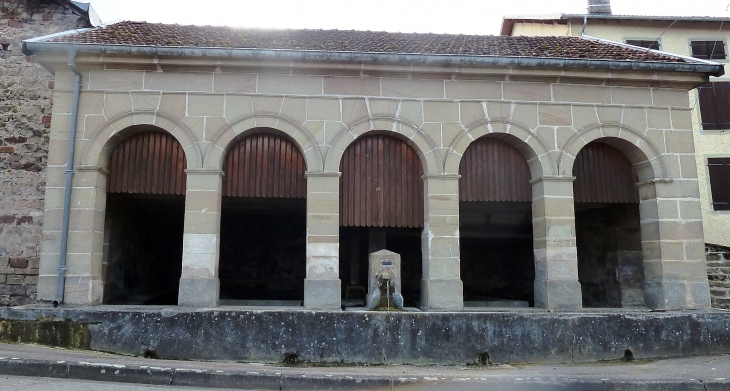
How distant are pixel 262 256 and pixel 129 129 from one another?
5878 mm

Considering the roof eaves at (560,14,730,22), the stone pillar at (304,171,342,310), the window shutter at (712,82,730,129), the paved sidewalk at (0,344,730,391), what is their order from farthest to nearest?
1. the roof eaves at (560,14,730,22)
2. the window shutter at (712,82,730,129)
3. the stone pillar at (304,171,342,310)
4. the paved sidewalk at (0,344,730,391)

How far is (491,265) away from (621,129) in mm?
5736

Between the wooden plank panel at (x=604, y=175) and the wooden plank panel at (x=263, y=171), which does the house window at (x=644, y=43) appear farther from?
the wooden plank panel at (x=263, y=171)

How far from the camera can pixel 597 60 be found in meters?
8.20

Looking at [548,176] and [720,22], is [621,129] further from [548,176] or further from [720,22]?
[720,22]

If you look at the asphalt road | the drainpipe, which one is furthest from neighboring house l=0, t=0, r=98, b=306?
the asphalt road

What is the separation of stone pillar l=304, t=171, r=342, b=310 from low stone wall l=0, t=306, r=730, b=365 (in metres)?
1.05

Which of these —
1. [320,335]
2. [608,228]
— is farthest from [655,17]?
[320,335]

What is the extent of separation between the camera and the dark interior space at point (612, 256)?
9.79 meters

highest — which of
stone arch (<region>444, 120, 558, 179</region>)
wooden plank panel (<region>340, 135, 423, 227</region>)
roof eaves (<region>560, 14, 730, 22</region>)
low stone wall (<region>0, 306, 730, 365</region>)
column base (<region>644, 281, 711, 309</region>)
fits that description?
roof eaves (<region>560, 14, 730, 22</region>)

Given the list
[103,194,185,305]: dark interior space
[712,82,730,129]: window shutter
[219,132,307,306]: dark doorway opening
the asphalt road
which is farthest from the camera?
[712,82,730,129]: window shutter

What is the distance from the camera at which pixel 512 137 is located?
838cm

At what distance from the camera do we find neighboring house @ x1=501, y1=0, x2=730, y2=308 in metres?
11.5

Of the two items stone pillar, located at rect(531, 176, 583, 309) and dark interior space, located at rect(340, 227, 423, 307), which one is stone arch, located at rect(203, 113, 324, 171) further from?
stone pillar, located at rect(531, 176, 583, 309)
